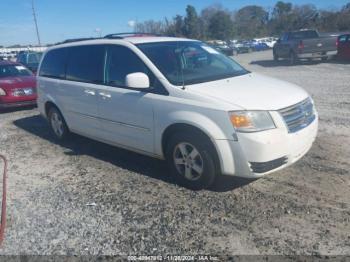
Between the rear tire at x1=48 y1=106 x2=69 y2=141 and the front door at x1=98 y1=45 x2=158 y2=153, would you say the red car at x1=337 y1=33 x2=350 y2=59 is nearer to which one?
the rear tire at x1=48 y1=106 x2=69 y2=141

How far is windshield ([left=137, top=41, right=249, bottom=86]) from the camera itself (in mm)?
4488

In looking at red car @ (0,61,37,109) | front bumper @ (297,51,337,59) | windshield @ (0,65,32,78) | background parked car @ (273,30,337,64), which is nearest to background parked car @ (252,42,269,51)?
background parked car @ (273,30,337,64)

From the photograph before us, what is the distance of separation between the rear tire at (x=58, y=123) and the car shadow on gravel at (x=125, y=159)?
0.16 m

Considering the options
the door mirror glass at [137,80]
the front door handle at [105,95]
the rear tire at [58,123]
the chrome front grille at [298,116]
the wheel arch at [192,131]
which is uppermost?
the door mirror glass at [137,80]

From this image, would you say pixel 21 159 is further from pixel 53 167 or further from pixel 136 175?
pixel 136 175

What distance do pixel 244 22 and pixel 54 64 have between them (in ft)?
317

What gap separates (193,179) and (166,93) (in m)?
1.14

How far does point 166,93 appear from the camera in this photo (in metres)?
4.29

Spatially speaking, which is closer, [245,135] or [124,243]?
[124,243]

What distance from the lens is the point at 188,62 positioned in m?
4.80

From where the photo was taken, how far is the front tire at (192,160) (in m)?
4.01

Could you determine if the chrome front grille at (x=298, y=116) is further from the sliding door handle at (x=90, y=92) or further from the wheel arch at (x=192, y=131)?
the sliding door handle at (x=90, y=92)

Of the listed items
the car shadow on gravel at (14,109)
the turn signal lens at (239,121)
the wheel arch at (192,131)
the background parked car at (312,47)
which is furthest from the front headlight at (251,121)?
the background parked car at (312,47)

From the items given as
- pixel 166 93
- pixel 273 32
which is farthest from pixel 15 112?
pixel 273 32
